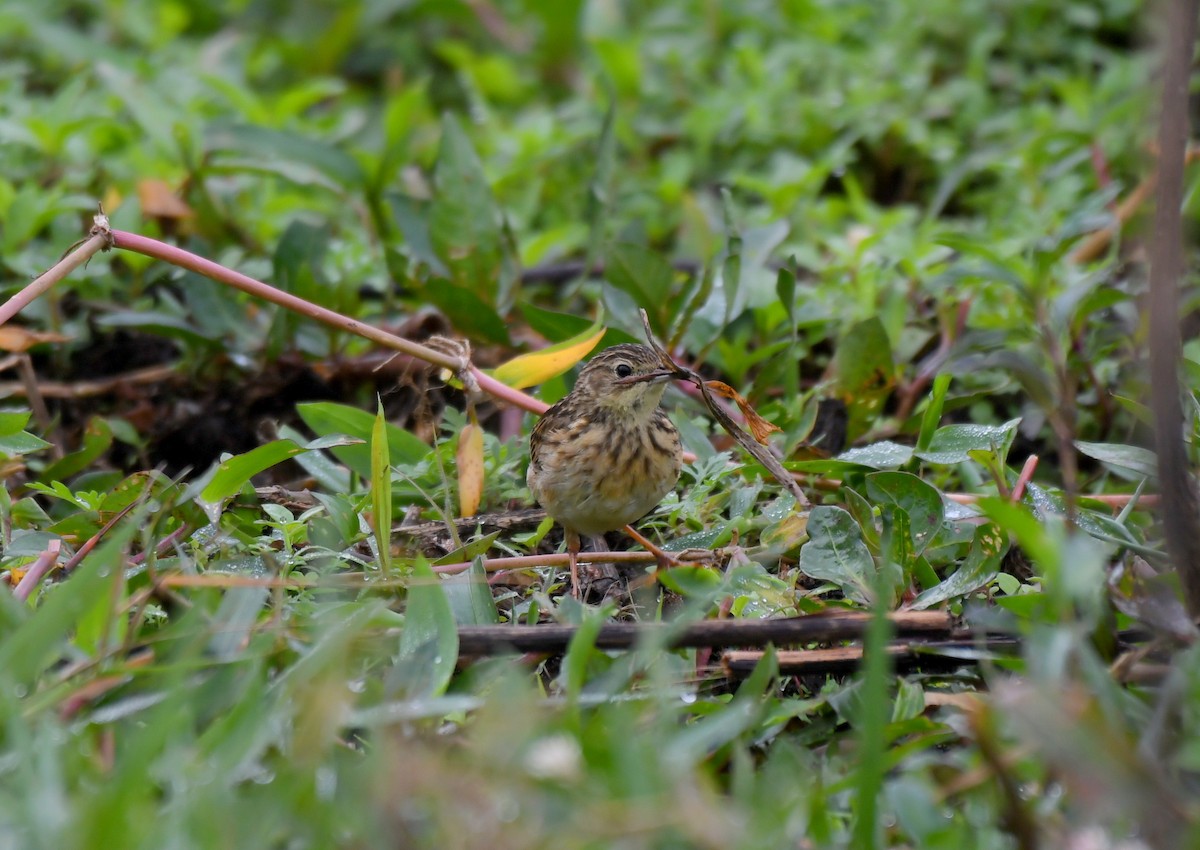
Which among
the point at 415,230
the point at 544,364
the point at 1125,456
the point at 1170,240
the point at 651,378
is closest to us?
the point at 1170,240

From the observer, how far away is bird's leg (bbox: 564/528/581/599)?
3549 millimetres

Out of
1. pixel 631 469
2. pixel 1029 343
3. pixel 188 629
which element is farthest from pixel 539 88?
pixel 188 629

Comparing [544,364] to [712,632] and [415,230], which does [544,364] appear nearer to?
[415,230]

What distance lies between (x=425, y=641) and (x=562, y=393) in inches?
70.3

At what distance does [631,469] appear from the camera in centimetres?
375

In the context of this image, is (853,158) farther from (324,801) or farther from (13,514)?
(324,801)

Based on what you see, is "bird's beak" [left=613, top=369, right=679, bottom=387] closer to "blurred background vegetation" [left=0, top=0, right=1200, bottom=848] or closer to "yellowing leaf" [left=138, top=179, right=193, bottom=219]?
"blurred background vegetation" [left=0, top=0, right=1200, bottom=848]

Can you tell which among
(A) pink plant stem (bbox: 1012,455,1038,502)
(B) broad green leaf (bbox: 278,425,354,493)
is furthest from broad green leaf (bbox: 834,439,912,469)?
(B) broad green leaf (bbox: 278,425,354,493)

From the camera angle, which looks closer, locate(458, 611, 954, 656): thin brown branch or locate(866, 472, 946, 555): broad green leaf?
locate(458, 611, 954, 656): thin brown branch

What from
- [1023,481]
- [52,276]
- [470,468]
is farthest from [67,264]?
[1023,481]

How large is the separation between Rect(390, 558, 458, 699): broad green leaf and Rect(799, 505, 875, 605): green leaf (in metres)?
0.91

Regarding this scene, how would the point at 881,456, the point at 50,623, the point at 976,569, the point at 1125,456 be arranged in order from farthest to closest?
the point at 881,456 < the point at 1125,456 < the point at 976,569 < the point at 50,623

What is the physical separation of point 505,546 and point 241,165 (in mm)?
2626

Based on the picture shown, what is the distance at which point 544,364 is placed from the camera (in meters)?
4.19
